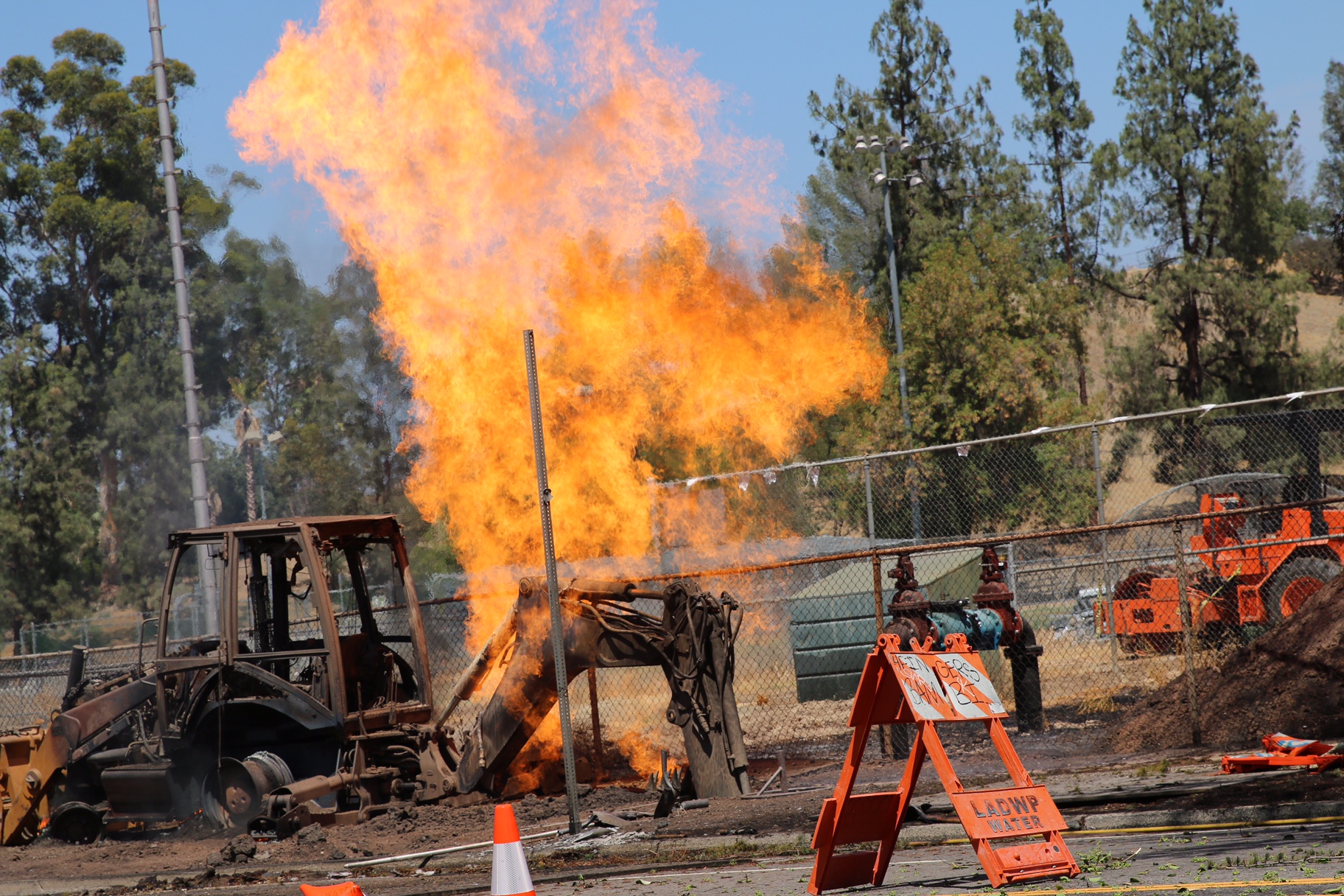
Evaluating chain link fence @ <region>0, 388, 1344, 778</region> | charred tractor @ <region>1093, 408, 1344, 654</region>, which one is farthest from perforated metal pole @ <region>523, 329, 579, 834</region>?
charred tractor @ <region>1093, 408, 1344, 654</region>

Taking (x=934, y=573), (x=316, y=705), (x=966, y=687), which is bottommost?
(x=316, y=705)

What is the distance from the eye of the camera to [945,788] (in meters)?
6.77

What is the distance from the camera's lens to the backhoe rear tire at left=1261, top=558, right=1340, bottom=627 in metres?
15.5

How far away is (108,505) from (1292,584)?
47.9 m

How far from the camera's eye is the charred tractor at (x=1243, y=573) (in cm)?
1573

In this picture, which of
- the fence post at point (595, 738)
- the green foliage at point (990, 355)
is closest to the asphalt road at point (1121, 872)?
the fence post at point (595, 738)

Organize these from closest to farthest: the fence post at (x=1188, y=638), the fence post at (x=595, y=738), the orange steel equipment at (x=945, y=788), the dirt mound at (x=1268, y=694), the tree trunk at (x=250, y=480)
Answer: the orange steel equipment at (x=945, y=788) → the fence post at (x=1188, y=638) → the dirt mound at (x=1268, y=694) → the fence post at (x=595, y=738) → the tree trunk at (x=250, y=480)

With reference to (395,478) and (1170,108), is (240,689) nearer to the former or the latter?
(395,478)

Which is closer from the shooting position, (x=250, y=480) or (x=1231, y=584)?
(x=1231, y=584)

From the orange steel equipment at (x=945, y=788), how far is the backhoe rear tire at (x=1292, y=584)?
33.9 ft

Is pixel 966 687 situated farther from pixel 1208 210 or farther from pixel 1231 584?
pixel 1208 210

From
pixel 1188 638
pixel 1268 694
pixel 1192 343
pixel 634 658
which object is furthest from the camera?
pixel 1192 343

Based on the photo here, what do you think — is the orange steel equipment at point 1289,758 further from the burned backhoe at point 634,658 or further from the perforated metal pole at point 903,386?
the perforated metal pole at point 903,386

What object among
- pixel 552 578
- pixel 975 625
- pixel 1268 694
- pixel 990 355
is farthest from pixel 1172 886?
pixel 990 355
